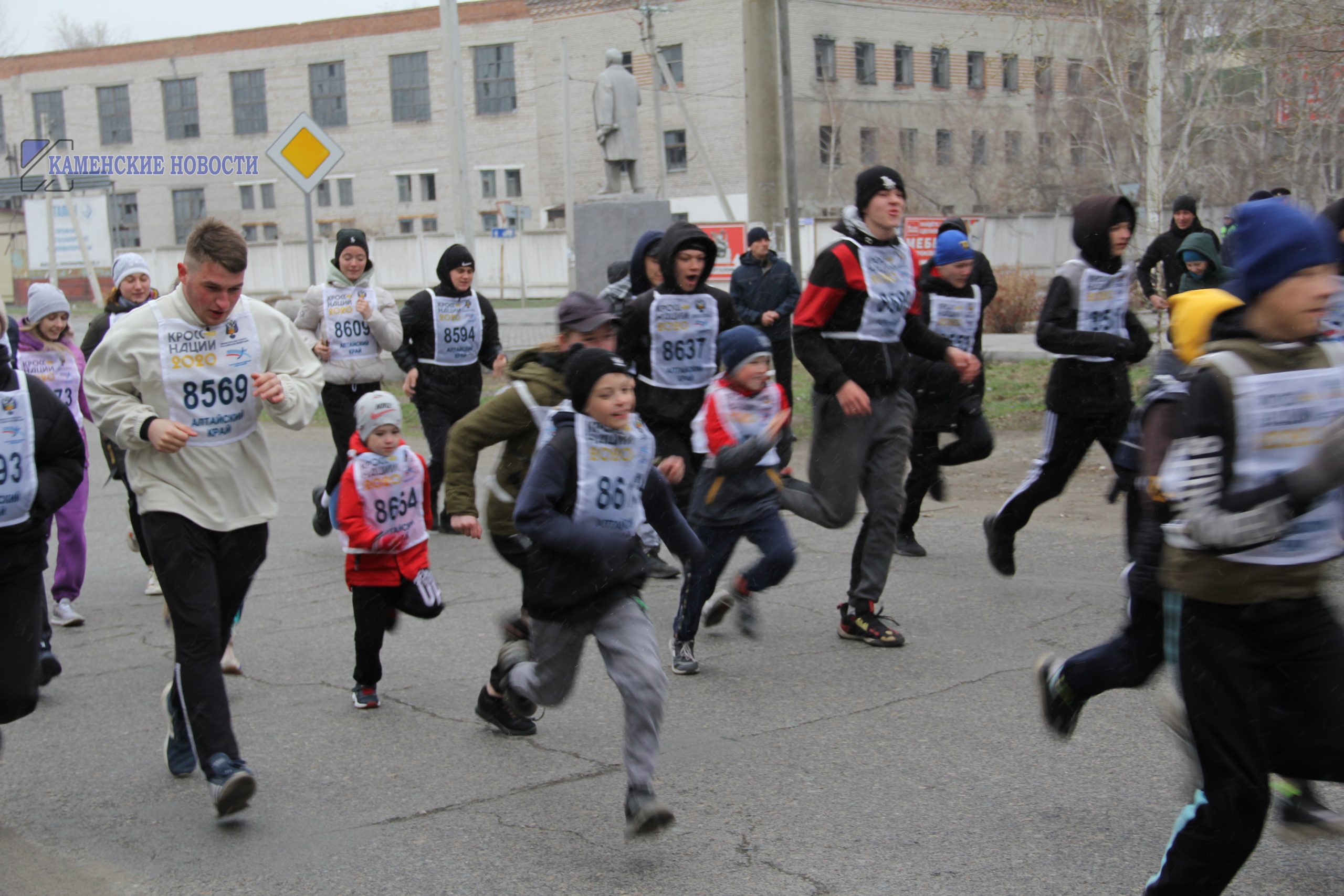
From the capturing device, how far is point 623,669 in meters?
4.38

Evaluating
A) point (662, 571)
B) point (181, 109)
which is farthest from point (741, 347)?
point (181, 109)

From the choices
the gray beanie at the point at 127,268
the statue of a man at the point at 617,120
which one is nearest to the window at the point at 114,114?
the statue of a man at the point at 617,120

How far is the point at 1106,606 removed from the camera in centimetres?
695

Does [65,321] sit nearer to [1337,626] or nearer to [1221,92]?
[1337,626]

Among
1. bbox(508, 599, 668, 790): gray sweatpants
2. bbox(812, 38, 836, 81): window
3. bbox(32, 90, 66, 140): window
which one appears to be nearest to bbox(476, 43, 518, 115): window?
bbox(812, 38, 836, 81): window

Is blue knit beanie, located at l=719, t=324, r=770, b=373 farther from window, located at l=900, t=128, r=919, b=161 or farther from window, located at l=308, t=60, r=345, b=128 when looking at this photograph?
window, located at l=308, t=60, r=345, b=128

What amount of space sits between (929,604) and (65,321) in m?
5.13

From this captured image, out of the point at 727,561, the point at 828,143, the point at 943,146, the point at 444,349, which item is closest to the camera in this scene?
the point at 727,561

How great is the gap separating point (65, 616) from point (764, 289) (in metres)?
7.03

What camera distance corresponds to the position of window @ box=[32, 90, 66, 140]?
6378 cm

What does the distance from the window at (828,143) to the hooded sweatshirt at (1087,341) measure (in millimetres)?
45860

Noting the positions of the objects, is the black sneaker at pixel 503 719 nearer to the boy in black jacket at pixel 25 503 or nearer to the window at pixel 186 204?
the boy in black jacket at pixel 25 503

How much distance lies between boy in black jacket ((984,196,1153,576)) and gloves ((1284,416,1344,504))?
392cm

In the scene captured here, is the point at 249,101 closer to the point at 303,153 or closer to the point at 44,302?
the point at 303,153
